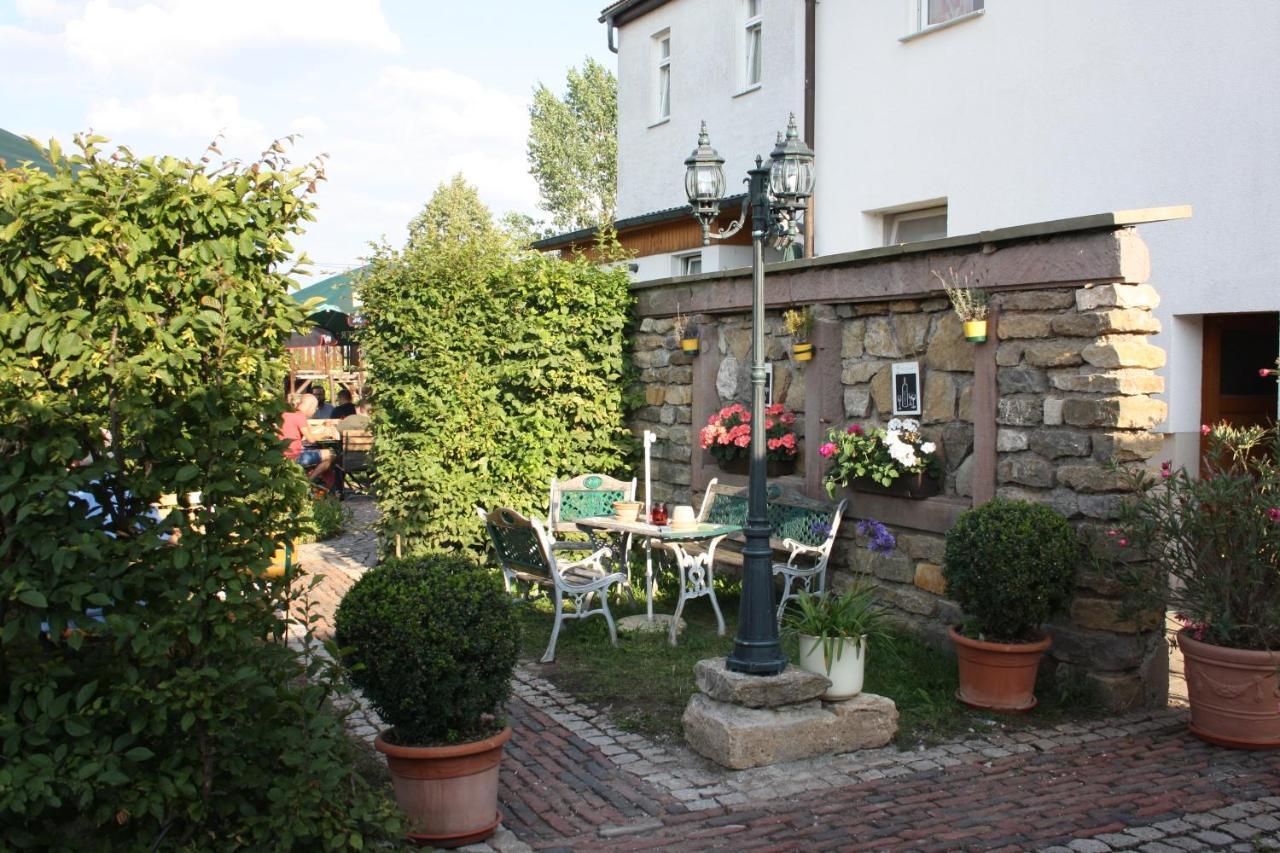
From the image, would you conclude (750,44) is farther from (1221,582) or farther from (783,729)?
(783,729)

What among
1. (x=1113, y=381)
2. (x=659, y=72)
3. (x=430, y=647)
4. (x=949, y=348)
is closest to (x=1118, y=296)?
(x=1113, y=381)

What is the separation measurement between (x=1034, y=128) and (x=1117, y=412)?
4.76 m

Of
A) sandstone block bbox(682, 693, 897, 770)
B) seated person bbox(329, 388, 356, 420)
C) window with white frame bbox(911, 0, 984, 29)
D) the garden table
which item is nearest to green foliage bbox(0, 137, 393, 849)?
sandstone block bbox(682, 693, 897, 770)

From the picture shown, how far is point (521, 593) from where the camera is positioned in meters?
8.07

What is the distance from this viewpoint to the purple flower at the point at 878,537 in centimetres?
668

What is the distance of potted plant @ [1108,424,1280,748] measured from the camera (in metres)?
Result: 5.16

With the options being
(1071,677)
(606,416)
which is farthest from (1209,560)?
(606,416)

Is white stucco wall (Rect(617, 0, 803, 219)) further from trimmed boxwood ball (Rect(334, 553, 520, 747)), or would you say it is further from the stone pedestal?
trimmed boxwood ball (Rect(334, 553, 520, 747))

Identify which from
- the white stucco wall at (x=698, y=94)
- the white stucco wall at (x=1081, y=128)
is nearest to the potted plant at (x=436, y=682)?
the white stucco wall at (x=1081, y=128)

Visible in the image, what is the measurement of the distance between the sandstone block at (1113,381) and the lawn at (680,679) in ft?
5.08

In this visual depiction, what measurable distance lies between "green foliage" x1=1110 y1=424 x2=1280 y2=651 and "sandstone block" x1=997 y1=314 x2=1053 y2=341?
0.88 m

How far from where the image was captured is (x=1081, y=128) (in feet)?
29.9

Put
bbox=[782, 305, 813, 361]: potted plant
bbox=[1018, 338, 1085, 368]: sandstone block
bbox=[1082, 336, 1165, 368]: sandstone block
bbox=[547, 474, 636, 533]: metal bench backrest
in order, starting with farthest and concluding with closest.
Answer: bbox=[547, 474, 636, 533]: metal bench backrest
bbox=[782, 305, 813, 361]: potted plant
bbox=[1018, 338, 1085, 368]: sandstone block
bbox=[1082, 336, 1165, 368]: sandstone block

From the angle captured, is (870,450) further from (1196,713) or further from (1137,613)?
(1196,713)
